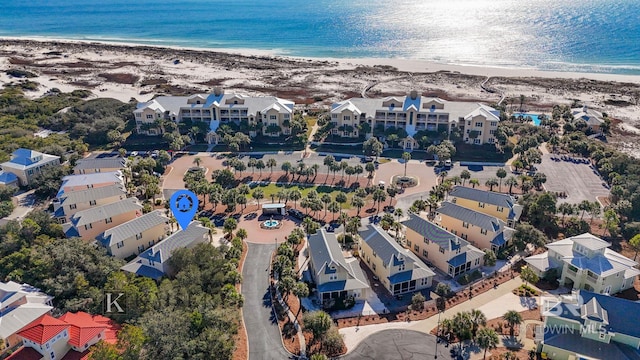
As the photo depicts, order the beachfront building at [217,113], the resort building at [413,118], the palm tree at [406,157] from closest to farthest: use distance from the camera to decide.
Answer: the palm tree at [406,157] < the resort building at [413,118] < the beachfront building at [217,113]

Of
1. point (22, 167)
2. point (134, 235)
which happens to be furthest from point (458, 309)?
point (22, 167)

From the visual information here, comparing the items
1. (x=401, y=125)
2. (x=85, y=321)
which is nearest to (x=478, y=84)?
(x=401, y=125)

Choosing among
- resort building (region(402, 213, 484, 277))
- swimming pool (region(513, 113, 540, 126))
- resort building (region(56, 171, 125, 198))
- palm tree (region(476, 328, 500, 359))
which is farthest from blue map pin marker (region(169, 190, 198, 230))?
swimming pool (region(513, 113, 540, 126))

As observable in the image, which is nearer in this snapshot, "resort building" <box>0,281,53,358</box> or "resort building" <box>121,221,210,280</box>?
"resort building" <box>0,281,53,358</box>

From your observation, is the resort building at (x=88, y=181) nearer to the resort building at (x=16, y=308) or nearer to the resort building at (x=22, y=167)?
the resort building at (x=22, y=167)

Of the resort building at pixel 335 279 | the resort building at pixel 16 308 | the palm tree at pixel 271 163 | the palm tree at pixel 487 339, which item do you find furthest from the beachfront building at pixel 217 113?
the palm tree at pixel 487 339

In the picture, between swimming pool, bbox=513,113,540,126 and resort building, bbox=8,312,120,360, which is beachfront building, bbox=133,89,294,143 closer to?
swimming pool, bbox=513,113,540,126
